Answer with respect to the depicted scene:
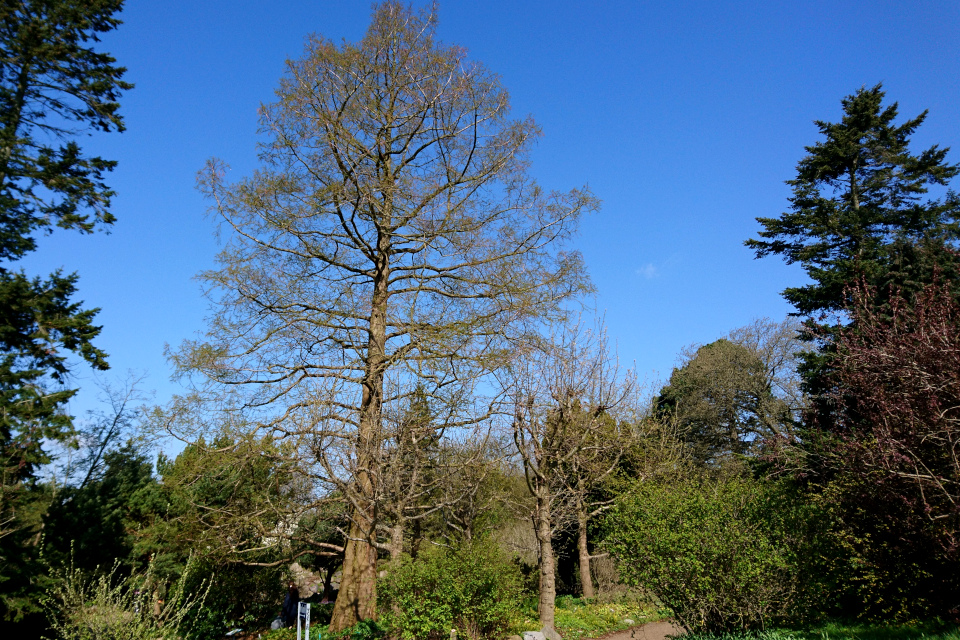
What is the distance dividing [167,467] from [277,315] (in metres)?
11.0

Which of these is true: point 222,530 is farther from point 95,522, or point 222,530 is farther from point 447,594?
point 95,522

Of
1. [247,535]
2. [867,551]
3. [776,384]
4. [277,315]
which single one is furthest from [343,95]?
[776,384]

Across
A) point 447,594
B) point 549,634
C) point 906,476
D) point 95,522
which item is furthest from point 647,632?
point 95,522

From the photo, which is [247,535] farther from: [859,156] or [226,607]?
[859,156]

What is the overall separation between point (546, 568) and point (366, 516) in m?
4.46

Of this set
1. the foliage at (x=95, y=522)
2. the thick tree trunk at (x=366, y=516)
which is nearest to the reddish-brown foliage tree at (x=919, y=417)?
the thick tree trunk at (x=366, y=516)

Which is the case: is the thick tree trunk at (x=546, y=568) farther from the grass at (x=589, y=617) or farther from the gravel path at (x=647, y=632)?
the gravel path at (x=647, y=632)

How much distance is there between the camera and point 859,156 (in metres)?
16.0

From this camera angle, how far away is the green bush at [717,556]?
276 inches

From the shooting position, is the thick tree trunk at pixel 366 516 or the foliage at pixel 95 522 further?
the foliage at pixel 95 522

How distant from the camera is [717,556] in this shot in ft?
23.2

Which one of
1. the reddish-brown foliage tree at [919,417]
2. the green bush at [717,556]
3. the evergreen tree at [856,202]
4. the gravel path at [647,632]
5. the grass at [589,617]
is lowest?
the gravel path at [647,632]

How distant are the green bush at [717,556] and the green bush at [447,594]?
2.09 m

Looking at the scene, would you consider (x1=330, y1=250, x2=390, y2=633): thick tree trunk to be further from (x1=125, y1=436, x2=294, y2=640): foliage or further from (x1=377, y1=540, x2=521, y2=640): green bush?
(x1=125, y1=436, x2=294, y2=640): foliage
